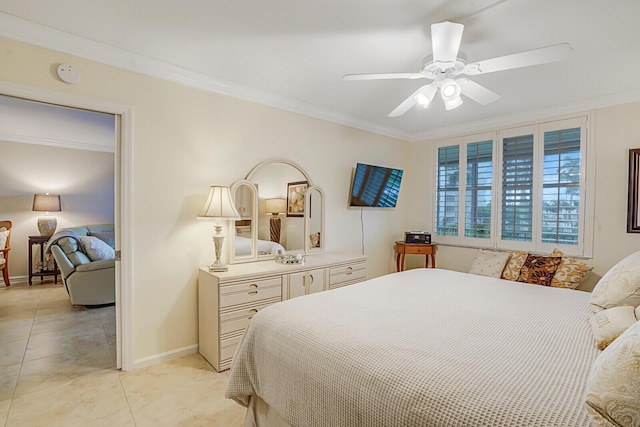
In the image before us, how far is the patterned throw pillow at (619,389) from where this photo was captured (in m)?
0.78

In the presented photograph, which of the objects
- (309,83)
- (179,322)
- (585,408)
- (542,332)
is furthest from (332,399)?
(309,83)

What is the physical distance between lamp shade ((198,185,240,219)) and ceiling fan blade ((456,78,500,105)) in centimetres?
197

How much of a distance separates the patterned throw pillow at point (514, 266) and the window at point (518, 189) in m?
0.32

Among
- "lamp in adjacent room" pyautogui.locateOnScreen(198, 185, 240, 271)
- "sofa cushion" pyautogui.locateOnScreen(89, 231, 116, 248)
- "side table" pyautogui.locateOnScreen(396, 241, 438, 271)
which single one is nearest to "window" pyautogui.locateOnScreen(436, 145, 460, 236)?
"side table" pyautogui.locateOnScreen(396, 241, 438, 271)

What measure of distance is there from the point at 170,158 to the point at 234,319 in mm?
1437

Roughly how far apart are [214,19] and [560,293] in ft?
9.88

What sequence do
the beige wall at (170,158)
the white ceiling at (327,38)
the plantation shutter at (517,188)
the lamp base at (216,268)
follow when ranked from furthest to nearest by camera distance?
the plantation shutter at (517,188)
the lamp base at (216,268)
the beige wall at (170,158)
the white ceiling at (327,38)

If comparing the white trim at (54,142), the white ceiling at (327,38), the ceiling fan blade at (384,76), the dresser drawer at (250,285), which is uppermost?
the white ceiling at (327,38)

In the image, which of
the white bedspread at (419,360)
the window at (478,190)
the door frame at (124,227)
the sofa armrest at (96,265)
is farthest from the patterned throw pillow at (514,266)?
the sofa armrest at (96,265)

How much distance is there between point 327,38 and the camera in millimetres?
2141

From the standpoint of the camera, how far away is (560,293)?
90.7 inches

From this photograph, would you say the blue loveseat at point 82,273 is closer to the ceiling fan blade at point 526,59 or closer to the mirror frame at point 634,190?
the ceiling fan blade at point 526,59

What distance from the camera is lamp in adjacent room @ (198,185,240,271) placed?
264 centimetres

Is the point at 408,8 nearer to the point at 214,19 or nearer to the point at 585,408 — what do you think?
the point at 214,19
